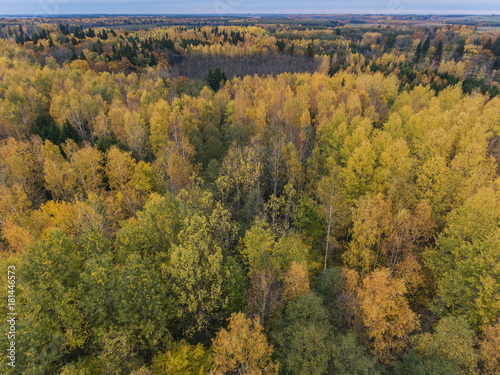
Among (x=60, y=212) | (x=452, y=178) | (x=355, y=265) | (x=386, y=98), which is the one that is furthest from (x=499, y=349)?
(x=386, y=98)

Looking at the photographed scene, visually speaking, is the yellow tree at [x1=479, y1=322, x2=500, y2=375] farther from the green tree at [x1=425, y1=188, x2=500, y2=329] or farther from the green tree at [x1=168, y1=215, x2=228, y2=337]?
the green tree at [x1=168, y1=215, x2=228, y2=337]

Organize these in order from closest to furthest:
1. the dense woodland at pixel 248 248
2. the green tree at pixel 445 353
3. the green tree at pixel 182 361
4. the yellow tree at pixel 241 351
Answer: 1. the yellow tree at pixel 241 351
2. the green tree at pixel 182 361
3. the green tree at pixel 445 353
4. the dense woodland at pixel 248 248

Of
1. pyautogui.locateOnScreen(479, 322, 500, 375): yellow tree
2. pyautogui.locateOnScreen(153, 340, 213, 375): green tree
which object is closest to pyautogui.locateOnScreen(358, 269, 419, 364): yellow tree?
pyautogui.locateOnScreen(479, 322, 500, 375): yellow tree

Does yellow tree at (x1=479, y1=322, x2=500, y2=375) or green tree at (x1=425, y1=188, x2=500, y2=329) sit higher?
green tree at (x1=425, y1=188, x2=500, y2=329)

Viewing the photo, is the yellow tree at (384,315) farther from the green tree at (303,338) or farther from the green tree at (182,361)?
the green tree at (182,361)

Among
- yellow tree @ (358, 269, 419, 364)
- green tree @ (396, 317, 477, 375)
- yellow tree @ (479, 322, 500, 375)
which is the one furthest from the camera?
yellow tree @ (358, 269, 419, 364)

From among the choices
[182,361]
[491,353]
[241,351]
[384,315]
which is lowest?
[491,353]

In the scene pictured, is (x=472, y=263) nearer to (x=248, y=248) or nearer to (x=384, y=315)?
(x=384, y=315)

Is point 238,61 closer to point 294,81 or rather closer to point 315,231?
point 294,81

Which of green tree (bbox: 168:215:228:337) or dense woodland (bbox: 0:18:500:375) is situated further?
green tree (bbox: 168:215:228:337)

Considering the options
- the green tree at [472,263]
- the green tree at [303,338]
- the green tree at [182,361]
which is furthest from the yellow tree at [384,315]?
the green tree at [182,361]

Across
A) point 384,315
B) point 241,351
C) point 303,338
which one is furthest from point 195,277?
point 384,315
